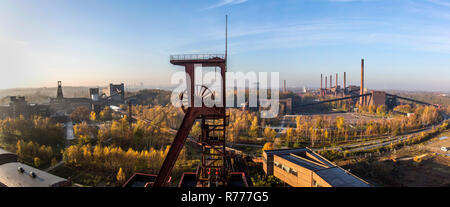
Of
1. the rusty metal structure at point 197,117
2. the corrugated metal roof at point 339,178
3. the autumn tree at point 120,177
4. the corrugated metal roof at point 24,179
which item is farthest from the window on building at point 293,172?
the corrugated metal roof at point 24,179

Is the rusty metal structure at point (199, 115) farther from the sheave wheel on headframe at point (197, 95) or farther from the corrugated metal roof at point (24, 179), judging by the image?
the corrugated metal roof at point (24, 179)

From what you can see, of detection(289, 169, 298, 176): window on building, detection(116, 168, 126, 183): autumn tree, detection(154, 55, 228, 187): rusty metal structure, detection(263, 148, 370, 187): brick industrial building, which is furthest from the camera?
detection(116, 168, 126, 183): autumn tree

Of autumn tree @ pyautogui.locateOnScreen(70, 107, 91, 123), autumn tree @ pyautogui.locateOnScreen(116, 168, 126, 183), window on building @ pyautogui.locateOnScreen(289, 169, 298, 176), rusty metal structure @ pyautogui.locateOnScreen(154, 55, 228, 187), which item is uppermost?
rusty metal structure @ pyautogui.locateOnScreen(154, 55, 228, 187)

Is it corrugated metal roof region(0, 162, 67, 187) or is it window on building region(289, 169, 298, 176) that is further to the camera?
window on building region(289, 169, 298, 176)

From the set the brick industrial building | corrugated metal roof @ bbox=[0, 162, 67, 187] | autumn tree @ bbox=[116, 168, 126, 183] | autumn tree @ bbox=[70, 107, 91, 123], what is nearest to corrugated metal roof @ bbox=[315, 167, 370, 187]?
the brick industrial building

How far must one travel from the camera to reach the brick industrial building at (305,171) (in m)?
7.62

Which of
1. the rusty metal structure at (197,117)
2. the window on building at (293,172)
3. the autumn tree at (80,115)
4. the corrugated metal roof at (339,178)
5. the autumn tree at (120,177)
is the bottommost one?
the autumn tree at (120,177)

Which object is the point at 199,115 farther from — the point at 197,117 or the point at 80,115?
the point at 80,115

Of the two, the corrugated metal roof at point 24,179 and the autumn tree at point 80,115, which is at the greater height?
the autumn tree at point 80,115

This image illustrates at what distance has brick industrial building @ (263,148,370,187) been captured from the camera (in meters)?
7.62

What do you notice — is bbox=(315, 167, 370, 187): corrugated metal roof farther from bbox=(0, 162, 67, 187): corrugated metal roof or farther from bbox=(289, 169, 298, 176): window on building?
bbox=(0, 162, 67, 187): corrugated metal roof

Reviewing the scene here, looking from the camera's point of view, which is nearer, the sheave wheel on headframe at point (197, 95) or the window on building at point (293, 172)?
the sheave wheel on headframe at point (197, 95)

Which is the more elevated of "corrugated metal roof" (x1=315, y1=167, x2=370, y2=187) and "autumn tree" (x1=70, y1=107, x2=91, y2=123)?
"autumn tree" (x1=70, y1=107, x2=91, y2=123)
